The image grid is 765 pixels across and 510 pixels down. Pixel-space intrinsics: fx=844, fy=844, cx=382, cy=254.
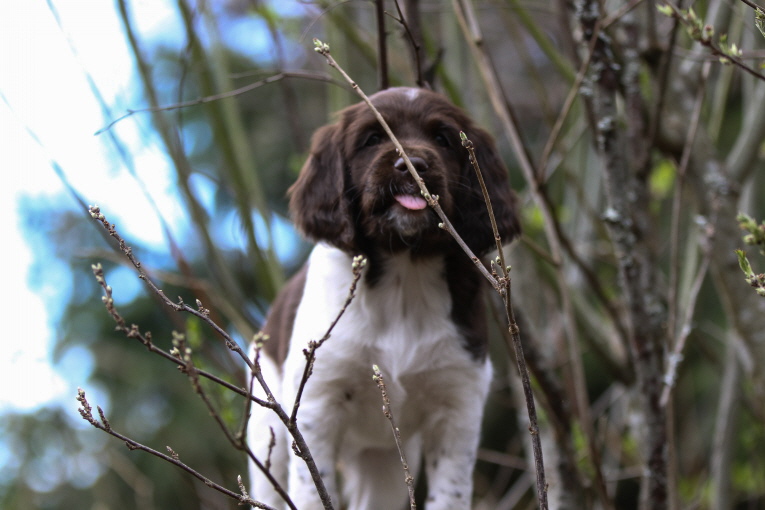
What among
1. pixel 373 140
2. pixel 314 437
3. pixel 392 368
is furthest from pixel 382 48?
pixel 314 437

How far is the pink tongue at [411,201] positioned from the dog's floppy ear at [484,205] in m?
0.30

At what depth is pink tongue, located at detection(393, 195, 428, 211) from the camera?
342 centimetres

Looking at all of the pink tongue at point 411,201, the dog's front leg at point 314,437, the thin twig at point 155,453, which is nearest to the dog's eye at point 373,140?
the pink tongue at point 411,201

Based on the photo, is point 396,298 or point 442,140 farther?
point 396,298

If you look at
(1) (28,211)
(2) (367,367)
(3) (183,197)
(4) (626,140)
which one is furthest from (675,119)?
(1) (28,211)

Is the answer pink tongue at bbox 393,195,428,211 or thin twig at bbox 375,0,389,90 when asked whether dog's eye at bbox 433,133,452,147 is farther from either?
thin twig at bbox 375,0,389,90

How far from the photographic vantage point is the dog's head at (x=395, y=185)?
11.4 feet

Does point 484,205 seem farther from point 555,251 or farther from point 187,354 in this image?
point 187,354

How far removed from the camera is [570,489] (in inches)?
183

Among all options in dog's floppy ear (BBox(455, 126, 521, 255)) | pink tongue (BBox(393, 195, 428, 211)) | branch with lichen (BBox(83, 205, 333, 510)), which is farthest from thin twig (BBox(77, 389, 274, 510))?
dog's floppy ear (BBox(455, 126, 521, 255))

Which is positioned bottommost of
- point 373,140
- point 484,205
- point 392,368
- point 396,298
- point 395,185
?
point 392,368

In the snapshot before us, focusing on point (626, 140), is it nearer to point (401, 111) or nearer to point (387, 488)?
point (401, 111)

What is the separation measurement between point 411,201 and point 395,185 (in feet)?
0.30

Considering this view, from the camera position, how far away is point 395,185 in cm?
343
